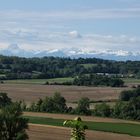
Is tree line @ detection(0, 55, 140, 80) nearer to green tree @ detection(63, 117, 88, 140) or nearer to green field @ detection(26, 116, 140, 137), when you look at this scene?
green field @ detection(26, 116, 140, 137)

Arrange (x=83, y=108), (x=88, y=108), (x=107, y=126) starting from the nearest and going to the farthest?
(x=107, y=126) < (x=83, y=108) < (x=88, y=108)

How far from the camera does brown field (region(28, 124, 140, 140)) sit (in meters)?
49.2

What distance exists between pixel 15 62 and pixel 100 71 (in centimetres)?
3016

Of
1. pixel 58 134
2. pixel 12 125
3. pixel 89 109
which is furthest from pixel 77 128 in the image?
pixel 89 109

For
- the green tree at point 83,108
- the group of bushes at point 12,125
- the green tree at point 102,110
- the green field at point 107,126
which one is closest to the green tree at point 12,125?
the group of bushes at point 12,125

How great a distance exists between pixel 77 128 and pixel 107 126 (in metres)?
55.2

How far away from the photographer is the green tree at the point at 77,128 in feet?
26.7

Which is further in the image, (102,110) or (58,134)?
(102,110)

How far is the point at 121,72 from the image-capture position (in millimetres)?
194625

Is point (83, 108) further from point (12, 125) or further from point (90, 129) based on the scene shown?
point (12, 125)

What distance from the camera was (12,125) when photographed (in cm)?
4200

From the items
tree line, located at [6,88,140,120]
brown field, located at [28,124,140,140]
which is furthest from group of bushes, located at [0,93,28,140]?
tree line, located at [6,88,140,120]

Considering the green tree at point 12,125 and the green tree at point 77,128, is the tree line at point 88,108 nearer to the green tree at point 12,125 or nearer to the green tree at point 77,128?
the green tree at point 12,125

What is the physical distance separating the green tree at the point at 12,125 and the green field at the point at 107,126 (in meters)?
15.8
